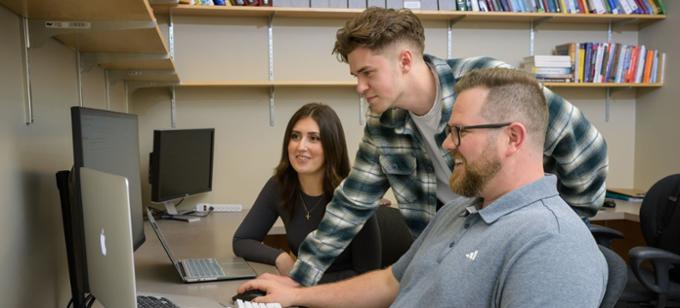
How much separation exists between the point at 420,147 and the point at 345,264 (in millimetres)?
541

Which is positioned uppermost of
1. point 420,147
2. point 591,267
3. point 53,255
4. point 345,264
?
point 420,147

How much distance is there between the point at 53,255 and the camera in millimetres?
1529

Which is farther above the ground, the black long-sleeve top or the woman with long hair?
the woman with long hair

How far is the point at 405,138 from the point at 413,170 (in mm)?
114

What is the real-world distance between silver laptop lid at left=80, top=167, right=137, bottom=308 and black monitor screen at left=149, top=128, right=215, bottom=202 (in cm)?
175

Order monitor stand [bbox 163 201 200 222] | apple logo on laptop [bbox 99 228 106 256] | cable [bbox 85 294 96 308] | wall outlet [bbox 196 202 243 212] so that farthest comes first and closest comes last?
wall outlet [bbox 196 202 243 212] → monitor stand [bbox 163 201 200 222] → cable [bbox 85 294 96 308] → apple logo on laptop [bbox 99 228 106 256]

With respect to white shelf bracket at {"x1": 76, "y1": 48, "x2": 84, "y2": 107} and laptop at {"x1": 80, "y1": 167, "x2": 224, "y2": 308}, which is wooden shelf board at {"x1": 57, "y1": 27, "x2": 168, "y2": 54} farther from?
laptop at {"x1": 80, "y1": 167, "x2": 224, "y2": 308}

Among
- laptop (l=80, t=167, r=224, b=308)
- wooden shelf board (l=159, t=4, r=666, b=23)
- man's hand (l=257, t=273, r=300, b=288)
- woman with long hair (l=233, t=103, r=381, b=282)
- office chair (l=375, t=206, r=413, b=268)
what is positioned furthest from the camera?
wooden shelf board (l=159, t=4, r=666, b=23)

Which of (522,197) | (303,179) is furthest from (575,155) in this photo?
(303,179)

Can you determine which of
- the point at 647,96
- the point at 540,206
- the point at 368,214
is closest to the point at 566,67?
the point at 647,96

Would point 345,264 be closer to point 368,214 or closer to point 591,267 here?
point 368,214

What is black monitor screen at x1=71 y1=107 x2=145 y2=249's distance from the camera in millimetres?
1123

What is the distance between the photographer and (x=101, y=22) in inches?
55.7

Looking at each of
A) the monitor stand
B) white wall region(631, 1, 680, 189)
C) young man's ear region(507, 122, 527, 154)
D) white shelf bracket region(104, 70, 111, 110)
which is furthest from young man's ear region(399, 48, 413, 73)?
white wall region(631, 1, 680, 189)
